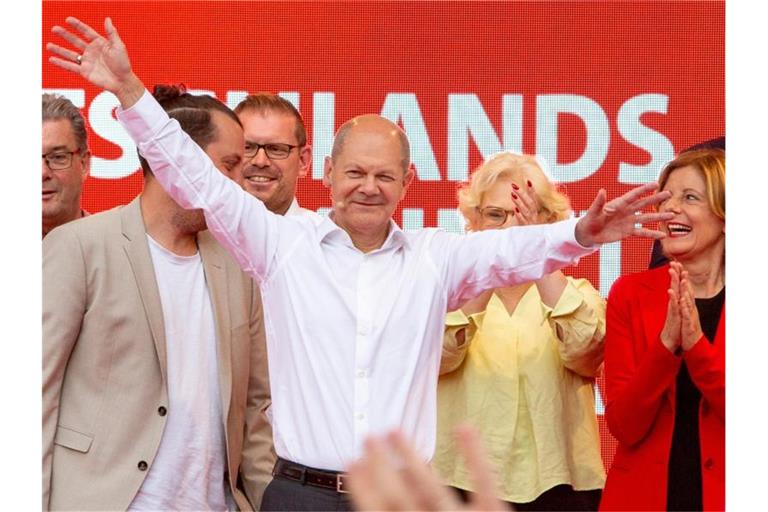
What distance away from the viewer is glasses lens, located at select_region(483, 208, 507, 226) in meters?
3.60

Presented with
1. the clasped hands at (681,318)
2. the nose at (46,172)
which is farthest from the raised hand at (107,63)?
the clasped hands at (681,318)

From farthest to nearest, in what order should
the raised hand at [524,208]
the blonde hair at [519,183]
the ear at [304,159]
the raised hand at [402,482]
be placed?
the ear at [304,159], the blonde hair at [519,183], the raised hand at [524,208], the raised hand at [402,482]

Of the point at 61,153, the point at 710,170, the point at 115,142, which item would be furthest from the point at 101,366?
the point at 115,142

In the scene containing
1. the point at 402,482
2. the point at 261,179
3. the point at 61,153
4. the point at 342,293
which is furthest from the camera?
the point at 261,179

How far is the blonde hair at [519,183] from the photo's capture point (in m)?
→ 3.56

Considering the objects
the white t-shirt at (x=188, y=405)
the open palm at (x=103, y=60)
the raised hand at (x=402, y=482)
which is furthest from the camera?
the white t-shirt at (x=188, y=405)

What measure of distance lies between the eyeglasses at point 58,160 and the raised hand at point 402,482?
287 cm

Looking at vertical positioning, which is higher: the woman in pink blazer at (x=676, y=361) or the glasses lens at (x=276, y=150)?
the glasses lens at (x=276, y=150)

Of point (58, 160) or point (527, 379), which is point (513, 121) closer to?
point (527, 379)

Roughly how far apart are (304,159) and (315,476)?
5.02ft

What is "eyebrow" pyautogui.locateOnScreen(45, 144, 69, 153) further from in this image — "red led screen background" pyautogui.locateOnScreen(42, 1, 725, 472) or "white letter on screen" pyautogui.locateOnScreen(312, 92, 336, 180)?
"white letter on screen" pyautogui.locateOnScreen(312, 92, 336, 180)

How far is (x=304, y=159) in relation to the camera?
4102 mm

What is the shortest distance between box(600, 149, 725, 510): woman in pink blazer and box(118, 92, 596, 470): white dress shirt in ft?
1.21

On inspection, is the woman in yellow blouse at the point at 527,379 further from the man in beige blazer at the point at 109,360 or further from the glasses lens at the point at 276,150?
the man in beige blazer at the point at 109,360
